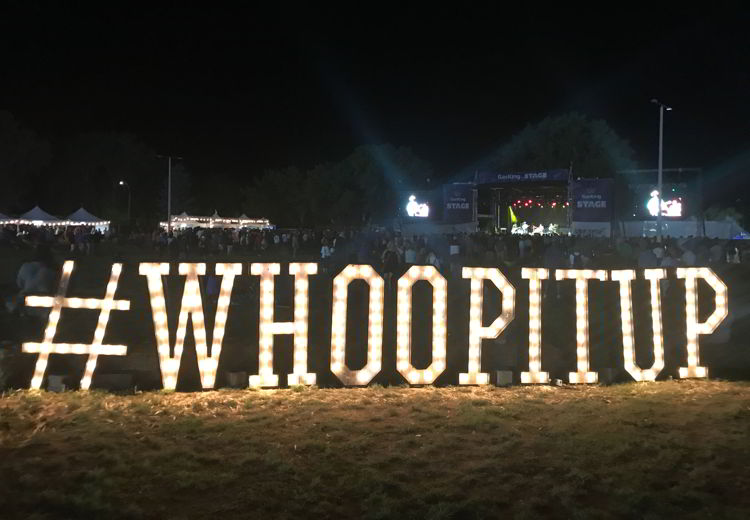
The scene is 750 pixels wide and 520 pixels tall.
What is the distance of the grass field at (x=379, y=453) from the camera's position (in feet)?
15.9

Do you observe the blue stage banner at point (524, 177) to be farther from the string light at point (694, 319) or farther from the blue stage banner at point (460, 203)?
the string light at point (694, 319)

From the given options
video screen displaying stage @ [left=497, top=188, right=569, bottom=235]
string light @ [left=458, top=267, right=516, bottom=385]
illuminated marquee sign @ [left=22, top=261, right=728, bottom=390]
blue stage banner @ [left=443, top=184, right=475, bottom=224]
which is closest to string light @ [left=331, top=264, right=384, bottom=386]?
illuminated marquee sign @ [left=22, top=261, right=728, bottom=390]

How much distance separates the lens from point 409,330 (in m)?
8.19

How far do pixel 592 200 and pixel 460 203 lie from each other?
30.8 ft

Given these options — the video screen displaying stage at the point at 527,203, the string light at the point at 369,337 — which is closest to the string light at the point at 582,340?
the string light at the point at 369,337

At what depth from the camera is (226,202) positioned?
97.7 meters

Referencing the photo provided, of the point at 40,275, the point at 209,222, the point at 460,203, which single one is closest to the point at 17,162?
the point at 209,222

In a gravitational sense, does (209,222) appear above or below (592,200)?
above

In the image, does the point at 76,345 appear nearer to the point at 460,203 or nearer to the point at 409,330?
the point at 409,330

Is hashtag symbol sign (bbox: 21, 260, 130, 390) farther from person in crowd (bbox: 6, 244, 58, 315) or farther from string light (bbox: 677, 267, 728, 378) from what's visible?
string light (bbox: 677, 267, 728, 378)

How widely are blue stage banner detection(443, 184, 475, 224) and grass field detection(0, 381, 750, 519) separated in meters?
37.9

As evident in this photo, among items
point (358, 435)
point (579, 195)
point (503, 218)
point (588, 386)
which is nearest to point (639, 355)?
point (588, 386)

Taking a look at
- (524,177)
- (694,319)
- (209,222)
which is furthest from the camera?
(209,222)

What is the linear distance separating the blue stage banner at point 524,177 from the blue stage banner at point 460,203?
106cm
